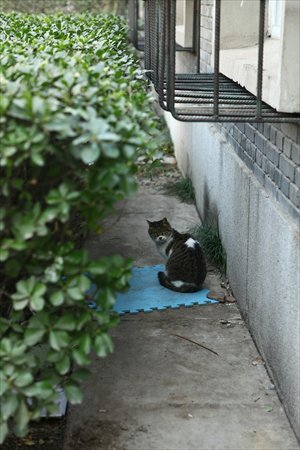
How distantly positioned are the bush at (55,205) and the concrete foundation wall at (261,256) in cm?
130

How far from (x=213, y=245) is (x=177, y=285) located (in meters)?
0.74

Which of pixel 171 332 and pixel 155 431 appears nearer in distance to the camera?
pixel 155 431

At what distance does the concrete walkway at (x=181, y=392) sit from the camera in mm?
4309

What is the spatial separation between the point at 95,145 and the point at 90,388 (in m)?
2.34

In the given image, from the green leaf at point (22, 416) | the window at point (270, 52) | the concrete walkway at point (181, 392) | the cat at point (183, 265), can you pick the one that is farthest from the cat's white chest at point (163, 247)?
the green leaf at point (22, 416)

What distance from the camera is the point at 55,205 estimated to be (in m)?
3.01

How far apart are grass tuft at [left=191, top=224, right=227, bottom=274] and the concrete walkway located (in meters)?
0.74

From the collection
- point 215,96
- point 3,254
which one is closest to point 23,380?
point 3,254

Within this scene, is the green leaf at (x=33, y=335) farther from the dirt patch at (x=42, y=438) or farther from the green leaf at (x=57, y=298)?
the dirt patch at (x=42, y=438)

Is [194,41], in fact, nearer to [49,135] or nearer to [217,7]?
[217,7]

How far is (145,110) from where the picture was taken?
3621 mm

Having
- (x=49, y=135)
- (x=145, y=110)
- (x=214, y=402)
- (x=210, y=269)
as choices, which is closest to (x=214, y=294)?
(x=210, y=269)

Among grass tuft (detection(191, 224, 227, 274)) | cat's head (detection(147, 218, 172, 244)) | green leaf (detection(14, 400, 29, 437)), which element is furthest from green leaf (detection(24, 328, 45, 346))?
cat's head (detection(147, 218, 172, 244))

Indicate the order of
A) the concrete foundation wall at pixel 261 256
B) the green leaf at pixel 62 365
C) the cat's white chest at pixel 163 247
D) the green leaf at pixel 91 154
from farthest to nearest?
the cat's white chest at pixel 163 247, the concrete foundation wall at pixel 261 256, the green leaf at pixel 62 365, the green leaf at pixel 91 154
